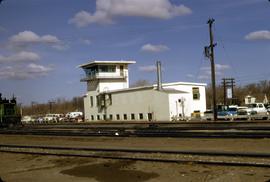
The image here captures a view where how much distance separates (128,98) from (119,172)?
50526 millimetres

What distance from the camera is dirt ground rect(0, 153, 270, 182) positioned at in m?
10.9

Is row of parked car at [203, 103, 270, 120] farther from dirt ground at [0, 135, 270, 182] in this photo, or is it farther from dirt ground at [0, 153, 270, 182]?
dirt ground at [0, 153, 270, 182]

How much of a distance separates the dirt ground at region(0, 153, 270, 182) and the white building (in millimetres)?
41365

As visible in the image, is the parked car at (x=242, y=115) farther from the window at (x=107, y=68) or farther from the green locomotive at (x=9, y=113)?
the window at (x=107, y=68)

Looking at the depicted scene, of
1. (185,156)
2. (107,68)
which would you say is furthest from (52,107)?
(185,156)

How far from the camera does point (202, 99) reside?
63438mm

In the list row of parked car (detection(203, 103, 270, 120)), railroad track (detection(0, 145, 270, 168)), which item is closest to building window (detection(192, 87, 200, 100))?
row of parked car (detection(203, 103, 270, 120))

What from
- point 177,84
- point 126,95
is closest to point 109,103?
point 126,95

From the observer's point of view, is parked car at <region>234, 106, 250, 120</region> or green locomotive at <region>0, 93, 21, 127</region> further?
green locomotive at <region>0, 93, 21, 127</region>

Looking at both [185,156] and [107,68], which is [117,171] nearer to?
[185,156]

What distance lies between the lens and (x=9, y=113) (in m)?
47.9

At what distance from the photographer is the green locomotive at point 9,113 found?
47250 mm

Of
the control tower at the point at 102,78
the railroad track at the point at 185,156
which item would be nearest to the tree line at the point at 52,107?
the control tower at the point at 102,78

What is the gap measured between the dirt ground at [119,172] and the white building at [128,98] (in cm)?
4137
